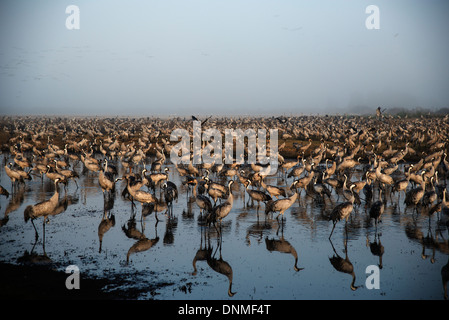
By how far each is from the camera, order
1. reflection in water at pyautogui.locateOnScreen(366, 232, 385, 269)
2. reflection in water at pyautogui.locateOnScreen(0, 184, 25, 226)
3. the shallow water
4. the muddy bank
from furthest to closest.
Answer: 1. reflection in water at pyautogui.locateOnScreen(0, 184, 25, 226)
2. reflection in water at pyautogui.locateOnScreen(366, 232, 385, 269)
3. the shallow water
4. the muddy bank

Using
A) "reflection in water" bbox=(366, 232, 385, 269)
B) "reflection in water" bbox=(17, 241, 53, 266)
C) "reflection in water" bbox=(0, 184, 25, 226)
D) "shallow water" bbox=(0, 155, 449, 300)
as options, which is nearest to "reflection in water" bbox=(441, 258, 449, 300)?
"shallow water" bbox=(0, 155, 449, 300)

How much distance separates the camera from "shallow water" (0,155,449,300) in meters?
10.7

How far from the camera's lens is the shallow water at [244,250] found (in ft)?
35.2

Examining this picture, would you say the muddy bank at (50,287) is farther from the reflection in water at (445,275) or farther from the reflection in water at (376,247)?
the reflection in water at (445,275)

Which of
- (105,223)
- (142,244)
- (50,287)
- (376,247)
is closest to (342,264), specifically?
(376,247)

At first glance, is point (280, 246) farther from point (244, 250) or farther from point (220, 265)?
point (220, 265)

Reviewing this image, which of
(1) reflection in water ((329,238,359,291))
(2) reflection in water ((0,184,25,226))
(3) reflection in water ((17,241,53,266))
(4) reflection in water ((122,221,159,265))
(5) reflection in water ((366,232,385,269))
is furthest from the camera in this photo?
(2) reflection in water ((0,184,25,226))

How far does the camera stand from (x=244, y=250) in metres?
13.6

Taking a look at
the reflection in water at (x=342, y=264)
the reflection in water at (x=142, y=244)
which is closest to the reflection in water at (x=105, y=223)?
the reflection in water at (x=142, y=244)

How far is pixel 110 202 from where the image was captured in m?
20.5

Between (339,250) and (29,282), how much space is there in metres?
8.96

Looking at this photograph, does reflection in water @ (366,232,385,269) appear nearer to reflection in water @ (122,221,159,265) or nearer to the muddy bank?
the muddy bank
